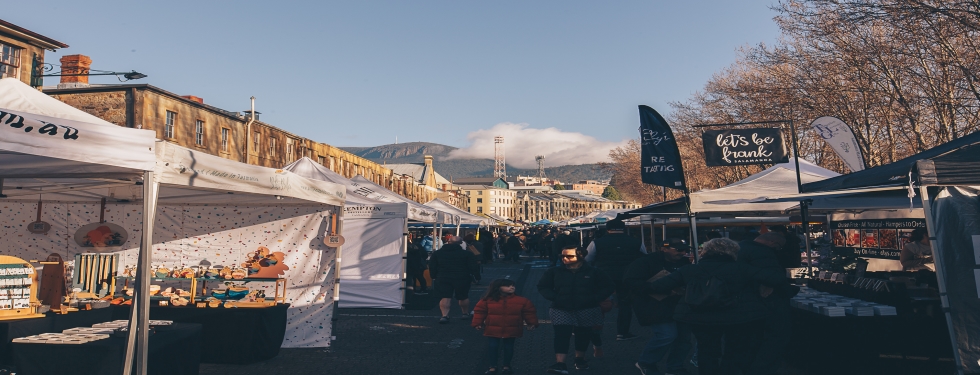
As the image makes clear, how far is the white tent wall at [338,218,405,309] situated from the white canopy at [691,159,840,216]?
6.95 metres

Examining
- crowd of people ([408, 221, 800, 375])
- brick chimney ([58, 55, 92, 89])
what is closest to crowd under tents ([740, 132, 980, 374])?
crowd of people ([408, 221, 800, 375])

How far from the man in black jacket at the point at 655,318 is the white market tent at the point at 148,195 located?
398 cm

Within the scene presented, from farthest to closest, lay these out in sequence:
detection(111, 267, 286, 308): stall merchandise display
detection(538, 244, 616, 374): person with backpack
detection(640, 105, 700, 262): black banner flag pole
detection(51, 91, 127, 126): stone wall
A: detection(51, 91, 127, 126): stone wall
detection(640, 105, 700, 262): black banner flag pole
detection(111, 267, 286, 308): stall merchandise display
detection(538, 244, 616, 374): person with backpack

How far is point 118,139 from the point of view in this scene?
4.85m

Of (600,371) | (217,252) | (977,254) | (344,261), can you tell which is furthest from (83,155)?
(344,261)

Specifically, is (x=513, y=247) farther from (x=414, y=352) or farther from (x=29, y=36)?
(x=414, y=352)

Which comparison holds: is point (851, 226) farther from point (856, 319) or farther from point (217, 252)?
point (217, 252)

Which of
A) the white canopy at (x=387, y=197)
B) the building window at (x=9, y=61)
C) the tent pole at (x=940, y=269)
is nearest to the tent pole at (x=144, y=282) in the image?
the tent pole at (x=940, y=269)

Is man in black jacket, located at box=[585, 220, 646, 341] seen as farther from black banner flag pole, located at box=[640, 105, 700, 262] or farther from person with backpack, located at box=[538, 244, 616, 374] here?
black banner flag pole, located at box=[640, 105, 700, 262]

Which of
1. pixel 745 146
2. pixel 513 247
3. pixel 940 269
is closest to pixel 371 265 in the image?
pixel 745 146

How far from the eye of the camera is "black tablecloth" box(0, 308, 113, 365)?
20.7 ft

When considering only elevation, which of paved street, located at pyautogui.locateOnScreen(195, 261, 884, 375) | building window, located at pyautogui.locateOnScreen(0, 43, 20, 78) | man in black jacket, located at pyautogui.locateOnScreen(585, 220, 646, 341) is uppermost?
building window, located at pyautogui.locateOnScreen(0, 43, 20, 78)

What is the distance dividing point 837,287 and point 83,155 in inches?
330

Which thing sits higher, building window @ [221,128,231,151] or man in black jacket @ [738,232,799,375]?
building window @ [221,128,231,151]
